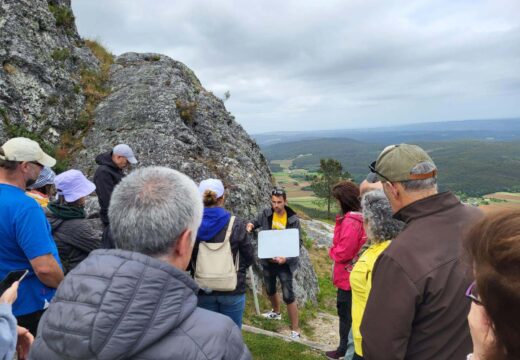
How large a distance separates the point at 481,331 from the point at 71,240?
415 cm

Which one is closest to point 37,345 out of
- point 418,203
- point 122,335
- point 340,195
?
point 122,335

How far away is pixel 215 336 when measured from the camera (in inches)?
72.3

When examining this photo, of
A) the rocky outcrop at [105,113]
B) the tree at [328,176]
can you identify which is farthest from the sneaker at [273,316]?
the tree at [328,176]

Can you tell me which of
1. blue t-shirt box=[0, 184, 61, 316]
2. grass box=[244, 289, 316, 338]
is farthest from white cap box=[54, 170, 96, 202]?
grass box=[244, 289, 316, 338]

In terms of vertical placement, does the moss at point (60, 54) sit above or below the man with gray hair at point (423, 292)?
above

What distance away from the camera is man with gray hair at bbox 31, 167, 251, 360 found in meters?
1.68

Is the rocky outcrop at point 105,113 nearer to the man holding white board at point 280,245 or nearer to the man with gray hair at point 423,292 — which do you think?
the man holding white board at point 280,245

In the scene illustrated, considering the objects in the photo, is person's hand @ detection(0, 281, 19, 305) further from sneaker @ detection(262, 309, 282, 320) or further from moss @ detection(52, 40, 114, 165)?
moss @ detection(52, 40, 114, 165)

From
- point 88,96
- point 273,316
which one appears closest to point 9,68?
point 88,96

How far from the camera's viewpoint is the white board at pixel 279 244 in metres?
7.46

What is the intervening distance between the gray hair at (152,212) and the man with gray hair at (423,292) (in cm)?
151

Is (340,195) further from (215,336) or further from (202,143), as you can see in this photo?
(202,143)

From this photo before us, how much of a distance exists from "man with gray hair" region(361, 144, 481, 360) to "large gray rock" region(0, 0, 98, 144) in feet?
38.6

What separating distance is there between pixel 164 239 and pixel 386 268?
1.63 metres
